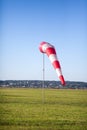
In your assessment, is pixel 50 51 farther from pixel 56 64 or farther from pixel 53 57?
pixel 56 64

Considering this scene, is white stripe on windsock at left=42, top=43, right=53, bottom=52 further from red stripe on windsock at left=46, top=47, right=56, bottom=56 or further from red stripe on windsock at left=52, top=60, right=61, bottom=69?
red stripe on windsock at left=52, top=60, right=61, bottom=69

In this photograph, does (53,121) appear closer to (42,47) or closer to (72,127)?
(72,127)

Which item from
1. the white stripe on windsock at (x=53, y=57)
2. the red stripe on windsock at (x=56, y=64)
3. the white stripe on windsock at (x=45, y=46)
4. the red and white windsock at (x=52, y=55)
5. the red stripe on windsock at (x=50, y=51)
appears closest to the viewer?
the red and white windsock at (x=52, y=55)

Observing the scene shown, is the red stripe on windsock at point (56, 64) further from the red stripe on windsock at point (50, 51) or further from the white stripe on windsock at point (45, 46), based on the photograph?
the white stripe on windsock at point (45, 46)

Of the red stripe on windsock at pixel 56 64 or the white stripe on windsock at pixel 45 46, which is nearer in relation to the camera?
the red stripe on windsock at pixel 56 64

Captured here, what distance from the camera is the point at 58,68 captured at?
47.0 ft

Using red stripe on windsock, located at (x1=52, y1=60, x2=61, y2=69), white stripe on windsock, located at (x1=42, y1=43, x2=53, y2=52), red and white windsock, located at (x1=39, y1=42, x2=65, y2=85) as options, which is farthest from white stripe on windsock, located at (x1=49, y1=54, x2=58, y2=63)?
white stripe on windsock, located at (x1=42, y1=43, x2=53, y2=52)

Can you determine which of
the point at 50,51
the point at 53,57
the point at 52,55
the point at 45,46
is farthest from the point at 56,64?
the point at 45,46

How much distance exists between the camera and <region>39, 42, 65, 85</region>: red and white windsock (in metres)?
14.1

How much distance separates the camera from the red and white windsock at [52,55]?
14.1 meters

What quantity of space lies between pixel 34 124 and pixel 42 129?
129 cm

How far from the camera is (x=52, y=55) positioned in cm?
1527

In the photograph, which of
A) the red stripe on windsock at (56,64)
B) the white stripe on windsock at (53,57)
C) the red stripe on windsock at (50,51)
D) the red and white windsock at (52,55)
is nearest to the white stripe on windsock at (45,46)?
the red and white windsock at (52,55)

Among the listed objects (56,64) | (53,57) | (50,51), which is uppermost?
(50,51)
